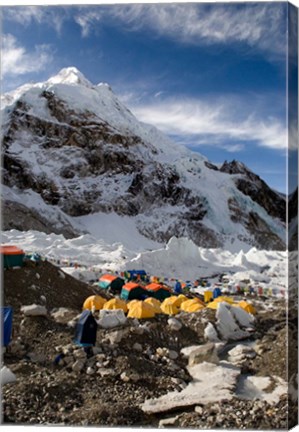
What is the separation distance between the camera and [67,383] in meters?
5.20

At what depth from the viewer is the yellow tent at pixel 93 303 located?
796 cm

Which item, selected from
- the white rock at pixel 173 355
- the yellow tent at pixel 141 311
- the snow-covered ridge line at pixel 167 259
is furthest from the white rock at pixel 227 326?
the snow-covered ridge line at pixel 167 259

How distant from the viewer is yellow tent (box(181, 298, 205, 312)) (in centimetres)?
960

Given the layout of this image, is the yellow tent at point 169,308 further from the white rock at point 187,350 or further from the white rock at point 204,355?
the white rock at point 204,355

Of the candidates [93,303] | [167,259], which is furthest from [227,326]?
[167,259]

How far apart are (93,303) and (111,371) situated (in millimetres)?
2732

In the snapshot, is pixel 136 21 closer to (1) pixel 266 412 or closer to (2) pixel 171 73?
(2) pixel 171 73

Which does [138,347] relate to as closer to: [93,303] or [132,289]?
[93,303]

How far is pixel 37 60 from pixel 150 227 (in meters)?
33.5

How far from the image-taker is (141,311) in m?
8.16

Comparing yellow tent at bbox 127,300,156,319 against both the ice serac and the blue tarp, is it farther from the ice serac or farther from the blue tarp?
the ice serac

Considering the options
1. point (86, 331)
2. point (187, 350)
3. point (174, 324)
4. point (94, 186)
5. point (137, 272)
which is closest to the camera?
point (86, 331)

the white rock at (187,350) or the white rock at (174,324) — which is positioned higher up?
the white rock at (174,324)

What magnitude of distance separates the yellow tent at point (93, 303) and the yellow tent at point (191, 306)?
2138mm
